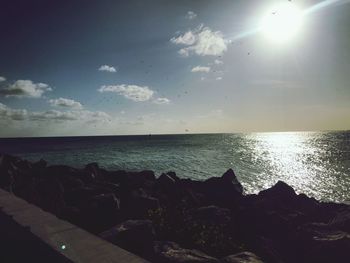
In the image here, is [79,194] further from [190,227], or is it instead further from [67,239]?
[67,239]

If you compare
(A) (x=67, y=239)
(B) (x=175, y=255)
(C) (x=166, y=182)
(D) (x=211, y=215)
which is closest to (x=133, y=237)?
(B) (x=175, y=255)

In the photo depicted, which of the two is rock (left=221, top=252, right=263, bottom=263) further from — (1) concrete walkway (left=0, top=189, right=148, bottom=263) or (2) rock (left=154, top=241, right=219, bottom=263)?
(1) concrete walkway (left=0, top=189, right=148, bottom=263)

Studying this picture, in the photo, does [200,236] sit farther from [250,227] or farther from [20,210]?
[20,210]

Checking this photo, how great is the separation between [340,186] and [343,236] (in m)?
20.8

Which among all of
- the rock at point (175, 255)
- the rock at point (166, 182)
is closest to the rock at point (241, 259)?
the rock at point (175, 255)

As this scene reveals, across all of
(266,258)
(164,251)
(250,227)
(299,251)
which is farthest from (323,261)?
(164,251)

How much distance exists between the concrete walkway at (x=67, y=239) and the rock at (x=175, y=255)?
748 mm

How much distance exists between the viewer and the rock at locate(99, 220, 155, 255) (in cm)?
483

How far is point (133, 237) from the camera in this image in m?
4.91

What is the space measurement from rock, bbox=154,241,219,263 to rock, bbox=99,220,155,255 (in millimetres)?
189

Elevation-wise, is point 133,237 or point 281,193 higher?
point 133,237

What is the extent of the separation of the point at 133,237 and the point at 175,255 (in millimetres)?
872

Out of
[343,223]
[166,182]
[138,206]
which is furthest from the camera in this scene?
[166,182]

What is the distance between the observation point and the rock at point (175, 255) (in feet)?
14.3
